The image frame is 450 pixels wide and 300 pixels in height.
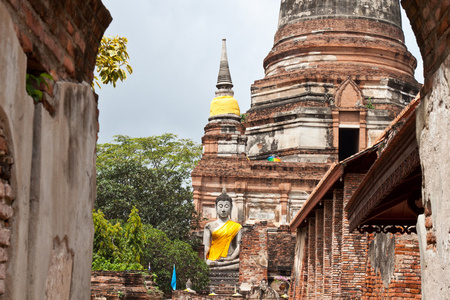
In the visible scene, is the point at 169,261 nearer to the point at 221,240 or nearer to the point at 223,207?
the point at 221,240

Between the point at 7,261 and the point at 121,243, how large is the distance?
1345 cm

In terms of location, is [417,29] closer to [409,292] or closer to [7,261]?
[7,261]

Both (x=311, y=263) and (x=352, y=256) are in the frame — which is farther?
(x=311, y=263)

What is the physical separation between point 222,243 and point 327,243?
7.64 m

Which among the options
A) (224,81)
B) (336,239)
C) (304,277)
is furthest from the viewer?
(224,81)

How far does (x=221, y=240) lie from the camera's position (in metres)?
20.9

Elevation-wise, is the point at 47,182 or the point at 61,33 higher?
the point at 61,33

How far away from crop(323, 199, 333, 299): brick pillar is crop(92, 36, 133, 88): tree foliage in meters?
5.84

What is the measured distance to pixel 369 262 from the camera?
10.7 metres

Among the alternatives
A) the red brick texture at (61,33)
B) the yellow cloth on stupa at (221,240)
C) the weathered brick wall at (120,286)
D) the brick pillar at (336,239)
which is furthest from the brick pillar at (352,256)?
the yellow cloth on stupa at (221,240)

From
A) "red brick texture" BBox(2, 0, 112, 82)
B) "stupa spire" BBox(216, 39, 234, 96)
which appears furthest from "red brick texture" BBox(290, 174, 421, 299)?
"stupa spire" BBox(216, 39, 234, 96)

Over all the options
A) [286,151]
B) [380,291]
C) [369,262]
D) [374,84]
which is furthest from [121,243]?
[374,84]

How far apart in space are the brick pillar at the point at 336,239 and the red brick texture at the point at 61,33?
7922 mm

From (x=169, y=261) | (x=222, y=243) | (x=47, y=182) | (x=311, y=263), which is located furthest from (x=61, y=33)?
(x=222, y=243)
